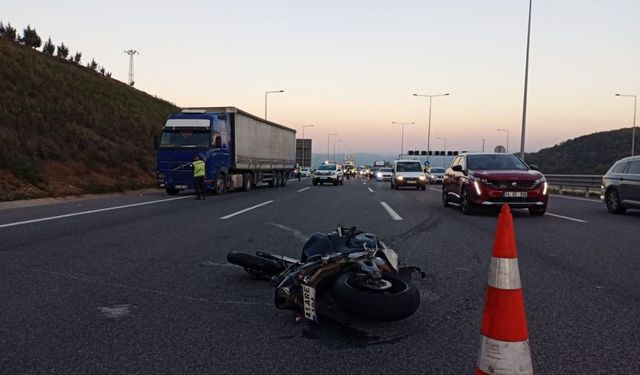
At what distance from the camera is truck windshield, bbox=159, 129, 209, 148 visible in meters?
20.8

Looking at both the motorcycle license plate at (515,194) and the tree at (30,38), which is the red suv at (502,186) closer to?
the motorcycle license plate at (515,194)

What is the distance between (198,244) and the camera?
784cm

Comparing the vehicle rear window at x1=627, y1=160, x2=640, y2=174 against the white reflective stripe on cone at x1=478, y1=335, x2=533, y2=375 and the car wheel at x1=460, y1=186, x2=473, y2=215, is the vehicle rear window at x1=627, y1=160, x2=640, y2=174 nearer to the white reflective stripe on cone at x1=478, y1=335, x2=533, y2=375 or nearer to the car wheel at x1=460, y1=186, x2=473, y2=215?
the car wheel at x1=460, y1=186, x2=473, y2=215

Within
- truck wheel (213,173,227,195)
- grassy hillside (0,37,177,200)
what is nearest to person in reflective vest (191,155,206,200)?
truck wheel (213,173,227,195)

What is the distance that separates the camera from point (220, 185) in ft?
71.9

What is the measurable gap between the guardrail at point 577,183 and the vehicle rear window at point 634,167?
34.7 ft

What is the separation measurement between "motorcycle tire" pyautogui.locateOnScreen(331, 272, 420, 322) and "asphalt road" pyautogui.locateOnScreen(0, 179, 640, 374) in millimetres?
151

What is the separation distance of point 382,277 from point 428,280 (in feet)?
5.26

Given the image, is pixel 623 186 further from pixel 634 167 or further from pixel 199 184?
pixel 199 184

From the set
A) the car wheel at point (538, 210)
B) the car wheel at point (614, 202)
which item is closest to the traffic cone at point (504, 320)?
the car wheel at point (538, 210)

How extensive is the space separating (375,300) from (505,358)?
1.30 meters

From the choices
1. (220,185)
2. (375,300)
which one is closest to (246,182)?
(220,185)

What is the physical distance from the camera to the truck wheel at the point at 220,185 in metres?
21.5

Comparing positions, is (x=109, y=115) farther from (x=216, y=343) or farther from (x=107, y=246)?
(x=216, y=343)
